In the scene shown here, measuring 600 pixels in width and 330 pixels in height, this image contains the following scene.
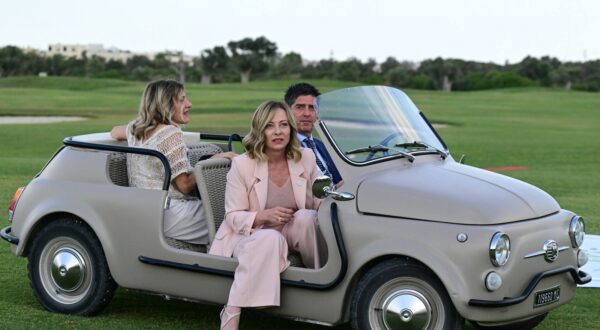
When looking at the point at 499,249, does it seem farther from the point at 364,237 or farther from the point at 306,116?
the point at 306,116

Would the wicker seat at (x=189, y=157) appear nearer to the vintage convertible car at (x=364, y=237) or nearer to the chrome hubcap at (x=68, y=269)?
the vintage convertible car at (x=364, y=237)

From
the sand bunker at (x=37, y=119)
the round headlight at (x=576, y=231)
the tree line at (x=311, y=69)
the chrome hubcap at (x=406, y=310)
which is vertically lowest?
the tree line at (x=311, y=69)

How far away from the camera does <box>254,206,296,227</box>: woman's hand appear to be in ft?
19.6

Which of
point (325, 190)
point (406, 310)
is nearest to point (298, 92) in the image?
point (325, 190)

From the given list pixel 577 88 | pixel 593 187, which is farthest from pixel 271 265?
pixel 577 88

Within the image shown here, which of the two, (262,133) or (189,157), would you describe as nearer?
(262,133)

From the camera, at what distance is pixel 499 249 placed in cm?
538

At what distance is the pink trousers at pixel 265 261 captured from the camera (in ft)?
19.2

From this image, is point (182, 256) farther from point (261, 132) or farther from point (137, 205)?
point (261, 132)

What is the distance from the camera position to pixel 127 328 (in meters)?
6.48

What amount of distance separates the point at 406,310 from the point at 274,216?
932 millimetres

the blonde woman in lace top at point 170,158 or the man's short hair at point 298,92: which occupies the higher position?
the man's short hair at point 298,92

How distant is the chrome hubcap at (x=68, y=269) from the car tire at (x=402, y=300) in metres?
1.98

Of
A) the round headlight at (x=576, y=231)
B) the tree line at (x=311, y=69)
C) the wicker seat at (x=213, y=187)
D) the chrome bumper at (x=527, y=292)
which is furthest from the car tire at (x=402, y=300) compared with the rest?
the tree line at (x=311, y=69)
